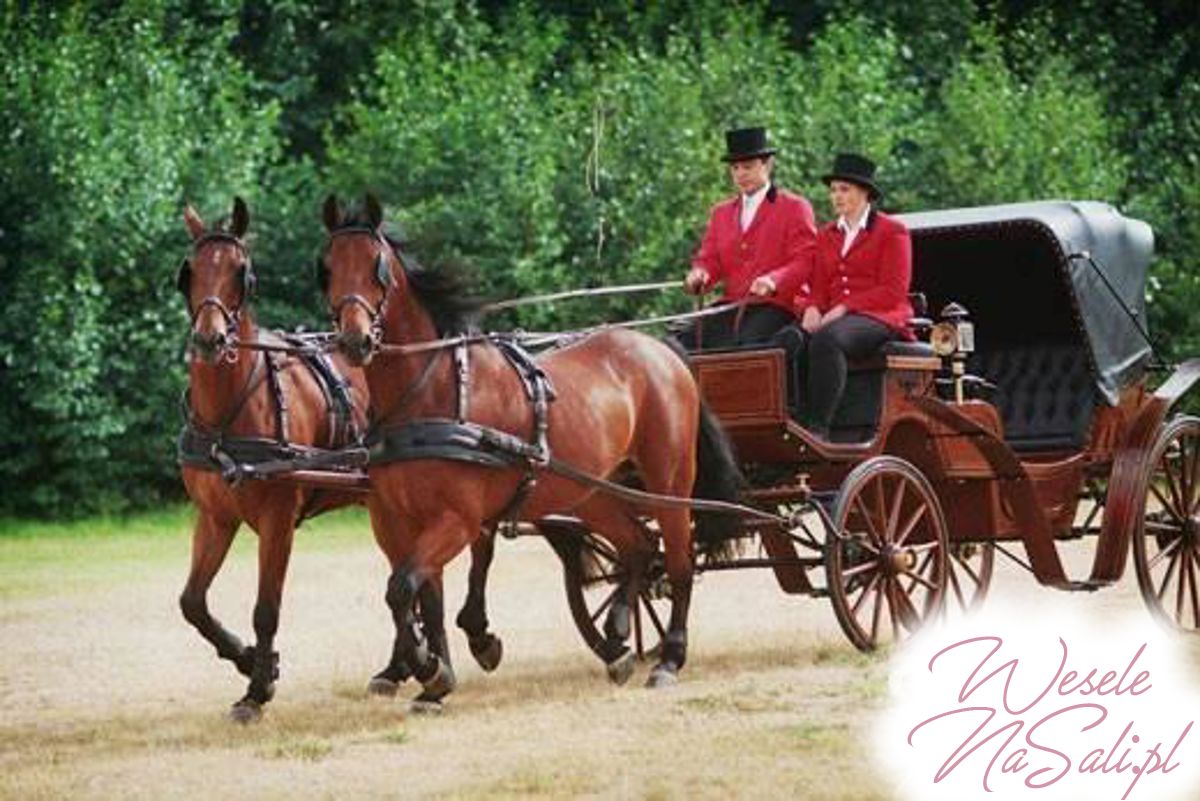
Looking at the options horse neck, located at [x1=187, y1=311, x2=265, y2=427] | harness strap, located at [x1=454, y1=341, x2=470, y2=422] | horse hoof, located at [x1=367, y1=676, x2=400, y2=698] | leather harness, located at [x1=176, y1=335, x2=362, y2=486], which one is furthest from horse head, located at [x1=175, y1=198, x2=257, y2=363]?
horse hoof, located at [x1=367, y1=676, x2=400, y2=698]

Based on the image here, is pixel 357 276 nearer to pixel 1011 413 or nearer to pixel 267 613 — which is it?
pixel 267 613

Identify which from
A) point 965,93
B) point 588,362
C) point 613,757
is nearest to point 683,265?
point 965,93

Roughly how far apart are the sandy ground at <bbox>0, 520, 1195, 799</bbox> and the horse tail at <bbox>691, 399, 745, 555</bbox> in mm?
679

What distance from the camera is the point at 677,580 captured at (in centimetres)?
1135

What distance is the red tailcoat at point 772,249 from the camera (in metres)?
11.7

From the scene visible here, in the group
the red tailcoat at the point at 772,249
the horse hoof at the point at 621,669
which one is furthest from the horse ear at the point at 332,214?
the horse hoof at the point at 621,669

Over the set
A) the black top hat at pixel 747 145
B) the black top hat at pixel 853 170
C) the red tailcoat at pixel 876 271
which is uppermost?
the black top hat at pixel 747 145

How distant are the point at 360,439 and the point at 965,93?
1603cm

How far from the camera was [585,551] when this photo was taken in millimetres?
12102

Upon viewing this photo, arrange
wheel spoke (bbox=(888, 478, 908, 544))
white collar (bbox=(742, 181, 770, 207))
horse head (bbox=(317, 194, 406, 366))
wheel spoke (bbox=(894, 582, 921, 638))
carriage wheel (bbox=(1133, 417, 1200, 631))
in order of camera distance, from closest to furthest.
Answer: horse head (bbox=(317, 194, 406, 366))
wheel spoke (bbox=(888, 478, 908, 544))
wheel spoke (bbox=(894, 582, 921, 638))
white collar (bbox=(742, 181, 770, 207))
carriage wheel (bbox=(1133, 417, 1200, 631))

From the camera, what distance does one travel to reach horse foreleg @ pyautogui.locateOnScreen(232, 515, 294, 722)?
10.3 metres

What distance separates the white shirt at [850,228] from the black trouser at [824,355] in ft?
1.19

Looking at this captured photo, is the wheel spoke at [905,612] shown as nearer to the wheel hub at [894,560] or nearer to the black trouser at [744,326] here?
the wheel hub at [894,560]

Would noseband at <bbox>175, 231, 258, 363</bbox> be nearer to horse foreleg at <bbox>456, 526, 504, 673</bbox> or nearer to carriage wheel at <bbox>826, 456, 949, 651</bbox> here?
horse foreleg at <bbox>456, 526, 504, 673</bbox>
